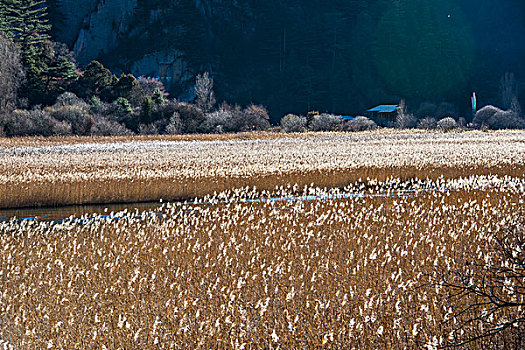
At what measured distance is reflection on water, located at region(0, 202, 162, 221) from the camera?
17.6m

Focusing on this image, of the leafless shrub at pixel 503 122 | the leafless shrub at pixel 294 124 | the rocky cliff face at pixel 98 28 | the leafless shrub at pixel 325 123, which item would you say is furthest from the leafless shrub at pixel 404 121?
the rocky cliff face at pixel 98 28

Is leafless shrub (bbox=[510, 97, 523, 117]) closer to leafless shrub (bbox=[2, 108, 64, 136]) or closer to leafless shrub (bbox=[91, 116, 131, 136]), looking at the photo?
leafless shrub (bbox=[91, 116, 131, 136])

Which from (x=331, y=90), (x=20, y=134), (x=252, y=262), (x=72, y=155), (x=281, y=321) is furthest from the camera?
(x=331, y=90)

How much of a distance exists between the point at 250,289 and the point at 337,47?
A: 9082 centimetres

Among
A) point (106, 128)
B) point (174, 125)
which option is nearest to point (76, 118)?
point (106, 128)

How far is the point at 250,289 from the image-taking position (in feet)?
28.4

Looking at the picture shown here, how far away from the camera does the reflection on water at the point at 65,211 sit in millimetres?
17562

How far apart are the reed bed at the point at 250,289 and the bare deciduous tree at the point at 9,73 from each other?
48515 millimetres

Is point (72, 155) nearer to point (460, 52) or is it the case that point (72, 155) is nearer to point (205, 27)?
point (205, 27)

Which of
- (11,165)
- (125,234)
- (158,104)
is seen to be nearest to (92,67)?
(158,104)

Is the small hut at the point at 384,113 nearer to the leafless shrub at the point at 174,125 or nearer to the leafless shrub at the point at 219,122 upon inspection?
the leafless shrub at the point at 219,122

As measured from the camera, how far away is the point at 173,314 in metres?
7.67

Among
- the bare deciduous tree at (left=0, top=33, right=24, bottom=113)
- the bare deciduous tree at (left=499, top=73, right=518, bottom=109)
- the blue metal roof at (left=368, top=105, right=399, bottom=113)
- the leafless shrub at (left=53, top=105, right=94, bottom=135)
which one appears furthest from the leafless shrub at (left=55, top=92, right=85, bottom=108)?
the bare deciduous tree at (left=499, top=73, right=518, bottom=109)

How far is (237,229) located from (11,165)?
16.5 meters
